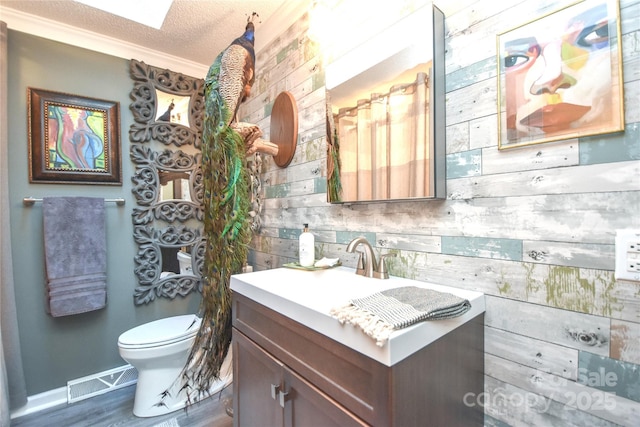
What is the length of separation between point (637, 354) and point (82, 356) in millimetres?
2907

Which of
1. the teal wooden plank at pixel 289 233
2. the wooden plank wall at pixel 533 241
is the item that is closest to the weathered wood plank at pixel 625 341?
the wooden plank wall at pixel 533 241

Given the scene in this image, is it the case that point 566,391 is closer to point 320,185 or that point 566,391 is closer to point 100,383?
point 320,185

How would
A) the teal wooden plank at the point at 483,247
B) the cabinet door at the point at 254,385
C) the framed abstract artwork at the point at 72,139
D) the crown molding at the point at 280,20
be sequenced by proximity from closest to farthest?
the teal wooden plank at the point at 483,247 < the cabinet door at the point at 254,385 < the crown molding at the point at 280,20 < the framed abstract artwork at the point at 72,139

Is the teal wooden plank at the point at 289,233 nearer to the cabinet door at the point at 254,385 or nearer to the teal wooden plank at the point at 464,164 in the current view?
the cabinet door at the point at 254,385

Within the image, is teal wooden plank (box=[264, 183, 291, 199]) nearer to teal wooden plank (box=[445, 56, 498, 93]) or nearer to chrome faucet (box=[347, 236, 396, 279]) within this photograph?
chrome faucet (box=[347, 236, 396, 279])

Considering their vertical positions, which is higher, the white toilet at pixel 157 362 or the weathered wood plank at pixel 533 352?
the weathered wood plank at pixel 533 352

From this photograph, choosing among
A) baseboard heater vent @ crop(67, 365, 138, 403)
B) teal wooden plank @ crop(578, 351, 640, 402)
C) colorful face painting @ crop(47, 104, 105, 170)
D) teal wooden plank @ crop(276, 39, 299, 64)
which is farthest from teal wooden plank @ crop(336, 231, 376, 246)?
baseboard heater vent @ crop(67, 365, 138, 403)

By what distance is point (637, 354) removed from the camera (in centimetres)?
69

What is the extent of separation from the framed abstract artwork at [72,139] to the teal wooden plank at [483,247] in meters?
2.33

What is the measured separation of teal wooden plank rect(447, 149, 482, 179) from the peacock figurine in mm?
1071

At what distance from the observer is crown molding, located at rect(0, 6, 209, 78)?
1788 millimetres

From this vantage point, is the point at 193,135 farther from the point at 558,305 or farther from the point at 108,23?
the point at 558,305

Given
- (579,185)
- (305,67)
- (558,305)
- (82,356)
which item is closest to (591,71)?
(579,185)

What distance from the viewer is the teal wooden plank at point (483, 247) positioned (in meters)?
0.88
